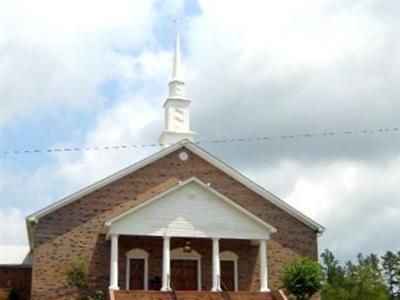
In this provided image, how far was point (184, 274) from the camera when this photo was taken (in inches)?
1479

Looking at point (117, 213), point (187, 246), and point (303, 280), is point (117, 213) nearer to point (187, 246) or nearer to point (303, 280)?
point (187, 246)

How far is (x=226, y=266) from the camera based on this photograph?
38.2 meters

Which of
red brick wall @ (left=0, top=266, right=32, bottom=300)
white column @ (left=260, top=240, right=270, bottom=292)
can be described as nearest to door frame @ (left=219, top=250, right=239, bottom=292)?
white column @ (left=260, top=240, right=270, bottom=292)

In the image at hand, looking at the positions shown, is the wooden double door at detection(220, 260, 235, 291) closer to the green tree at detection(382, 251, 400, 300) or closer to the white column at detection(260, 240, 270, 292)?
the white column at detection(260, 240, 270, 292)

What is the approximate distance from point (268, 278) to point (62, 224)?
9.92 meters

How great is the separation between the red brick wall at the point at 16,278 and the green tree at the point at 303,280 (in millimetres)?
12906

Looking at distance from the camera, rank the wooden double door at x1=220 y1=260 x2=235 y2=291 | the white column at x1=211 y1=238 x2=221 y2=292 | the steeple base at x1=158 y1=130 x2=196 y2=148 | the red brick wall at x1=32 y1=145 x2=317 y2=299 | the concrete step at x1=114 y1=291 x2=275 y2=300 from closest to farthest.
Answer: the concrete step at x1=114 y1=291 x2=275 y2=300 < the white column at x1=211 y1=238 x2=221 y2=292 < the red brick wall at x1=32 y1=145 x2=317 y2=299 < the wooden double door at x1=220 y1=260 x2=235 y2=291 < the steeple base at x1=158 y1=130 x2=196 y2=148

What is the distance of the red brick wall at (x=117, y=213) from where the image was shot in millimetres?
35812

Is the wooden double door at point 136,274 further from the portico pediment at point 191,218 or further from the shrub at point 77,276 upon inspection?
the portico pediment at point 191,218

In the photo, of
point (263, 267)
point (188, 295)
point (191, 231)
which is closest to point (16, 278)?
point (191, 231)

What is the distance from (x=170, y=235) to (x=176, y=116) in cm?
963

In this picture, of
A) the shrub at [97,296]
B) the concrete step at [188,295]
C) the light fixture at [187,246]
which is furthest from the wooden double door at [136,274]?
the concrete step at [188,295]

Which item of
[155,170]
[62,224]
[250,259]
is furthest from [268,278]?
[62,224]

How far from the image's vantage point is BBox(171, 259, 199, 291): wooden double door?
Answer: 3731 cm
